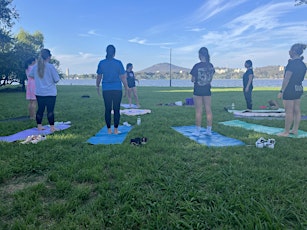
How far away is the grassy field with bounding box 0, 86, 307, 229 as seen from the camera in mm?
2152

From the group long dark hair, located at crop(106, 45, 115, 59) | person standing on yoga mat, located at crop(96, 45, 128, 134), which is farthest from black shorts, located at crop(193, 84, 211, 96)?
long dark hair, located at crop(106, 45, 115, 59)

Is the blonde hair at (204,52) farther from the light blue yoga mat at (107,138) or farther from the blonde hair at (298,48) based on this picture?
the light blue yoga mat at (107,138)

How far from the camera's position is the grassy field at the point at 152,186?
2152 millimetres

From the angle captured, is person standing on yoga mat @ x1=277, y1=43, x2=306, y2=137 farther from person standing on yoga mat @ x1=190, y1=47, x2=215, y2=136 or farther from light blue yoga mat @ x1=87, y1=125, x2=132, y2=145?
light blue yoga mat @ x1=87, y1=125, x2=132, y2=145

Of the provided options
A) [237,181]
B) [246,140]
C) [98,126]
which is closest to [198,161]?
[237,181]

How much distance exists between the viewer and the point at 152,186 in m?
2.81

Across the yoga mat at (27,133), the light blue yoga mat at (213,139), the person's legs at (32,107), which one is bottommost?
the yoga mat at (27,133)

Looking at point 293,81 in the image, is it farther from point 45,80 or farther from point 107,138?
point 45,80

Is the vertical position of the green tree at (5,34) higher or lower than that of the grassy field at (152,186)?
higher

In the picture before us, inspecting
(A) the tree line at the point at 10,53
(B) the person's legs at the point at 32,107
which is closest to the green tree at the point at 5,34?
(A) the tree line at the point at 10,53

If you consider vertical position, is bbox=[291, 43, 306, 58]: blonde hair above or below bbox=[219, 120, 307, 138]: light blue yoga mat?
above

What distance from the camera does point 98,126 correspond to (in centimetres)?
630

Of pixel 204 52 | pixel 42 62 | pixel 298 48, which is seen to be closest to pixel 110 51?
pixel 42 62

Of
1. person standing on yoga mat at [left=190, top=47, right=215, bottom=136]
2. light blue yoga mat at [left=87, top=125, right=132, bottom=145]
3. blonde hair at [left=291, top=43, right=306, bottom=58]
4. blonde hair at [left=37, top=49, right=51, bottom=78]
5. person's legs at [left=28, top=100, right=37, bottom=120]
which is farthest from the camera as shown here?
person's legs at [left=28, top=100, right=37, bottom=120]
